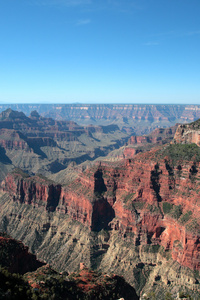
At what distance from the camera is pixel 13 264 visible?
5525 centimetres

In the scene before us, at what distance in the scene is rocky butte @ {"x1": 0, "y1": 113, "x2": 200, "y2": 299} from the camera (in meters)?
74.1

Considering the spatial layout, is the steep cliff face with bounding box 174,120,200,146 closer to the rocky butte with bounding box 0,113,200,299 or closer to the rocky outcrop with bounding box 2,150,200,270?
the rocky butte with bounding box 0,113,200,299

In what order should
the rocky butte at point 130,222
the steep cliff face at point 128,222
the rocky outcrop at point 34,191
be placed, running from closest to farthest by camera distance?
the rocky butte at point 130,222 < the steep cliff face at point 128,222 < the rocky outcrop at point 34,191

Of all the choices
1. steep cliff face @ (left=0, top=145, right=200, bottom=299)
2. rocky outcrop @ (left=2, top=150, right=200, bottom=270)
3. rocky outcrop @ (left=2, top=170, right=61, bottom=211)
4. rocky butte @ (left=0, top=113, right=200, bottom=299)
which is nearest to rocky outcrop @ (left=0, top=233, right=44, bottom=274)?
rocky butte @ (left=0, top=113, right=200, bottom=299)

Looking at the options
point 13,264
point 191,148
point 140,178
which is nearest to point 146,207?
point 140,178

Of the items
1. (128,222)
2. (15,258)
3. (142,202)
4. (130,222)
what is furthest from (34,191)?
(15,258)

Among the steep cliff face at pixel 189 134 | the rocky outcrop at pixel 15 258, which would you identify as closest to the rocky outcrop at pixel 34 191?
the rocky outcrop at pixel 15 258

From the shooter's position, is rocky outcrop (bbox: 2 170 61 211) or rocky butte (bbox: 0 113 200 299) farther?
rocky outcrop (bbox: 2 170 61 211)

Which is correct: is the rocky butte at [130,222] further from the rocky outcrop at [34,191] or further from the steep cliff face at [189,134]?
the steep cliff face at [189,134]

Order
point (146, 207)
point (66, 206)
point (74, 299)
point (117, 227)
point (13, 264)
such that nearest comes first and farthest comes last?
1. point (74, 299)
2. point (13, 264)
3. point (146, 207)
4. point (117, 227)
5. point (66, 206)

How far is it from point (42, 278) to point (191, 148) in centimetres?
6775

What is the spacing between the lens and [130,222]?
290 ft

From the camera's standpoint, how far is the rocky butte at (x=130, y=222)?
7412 centimetres

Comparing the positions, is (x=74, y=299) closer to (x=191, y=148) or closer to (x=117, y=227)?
(x=117, y=227)
